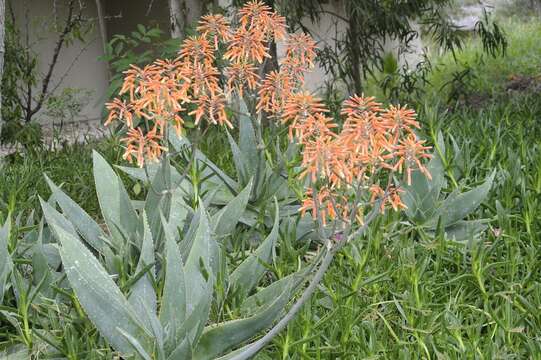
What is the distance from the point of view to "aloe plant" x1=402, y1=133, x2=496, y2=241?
3.49 meters

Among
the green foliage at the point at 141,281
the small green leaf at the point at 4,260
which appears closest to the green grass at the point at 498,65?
the green foliage at the point at 141,281

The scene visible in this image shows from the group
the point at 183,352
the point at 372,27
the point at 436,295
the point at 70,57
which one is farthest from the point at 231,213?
the point at 70,57

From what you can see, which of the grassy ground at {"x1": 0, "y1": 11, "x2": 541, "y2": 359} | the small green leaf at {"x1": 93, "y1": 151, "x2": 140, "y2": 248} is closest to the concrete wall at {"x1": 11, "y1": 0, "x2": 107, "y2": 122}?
the grassy ground at {"x1": 0, "y1": 11, "x2": 541, "y2": 359}

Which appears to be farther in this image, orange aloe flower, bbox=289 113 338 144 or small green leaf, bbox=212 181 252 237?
small green leaf, bbox=212 181 252 237

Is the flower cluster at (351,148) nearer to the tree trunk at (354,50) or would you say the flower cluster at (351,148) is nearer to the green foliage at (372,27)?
the green foliage at (372,27)

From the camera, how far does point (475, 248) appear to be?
2.92m

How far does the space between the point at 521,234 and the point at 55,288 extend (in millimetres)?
1894

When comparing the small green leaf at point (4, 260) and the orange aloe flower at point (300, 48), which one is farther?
the orange aloe flower at point (300, 48)

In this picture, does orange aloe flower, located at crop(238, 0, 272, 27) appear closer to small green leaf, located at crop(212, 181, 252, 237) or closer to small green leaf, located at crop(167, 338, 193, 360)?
small green leaf, located at crop(212, 181, 252, 237)

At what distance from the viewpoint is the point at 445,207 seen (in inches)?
138

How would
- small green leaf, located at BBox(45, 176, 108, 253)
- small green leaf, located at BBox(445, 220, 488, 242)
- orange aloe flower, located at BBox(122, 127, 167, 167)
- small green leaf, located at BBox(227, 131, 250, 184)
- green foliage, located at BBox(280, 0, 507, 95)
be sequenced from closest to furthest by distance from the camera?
orange aloe flower, located at BBox(122, 127, 167, 167) → small green leaf, located at BBox(45, 176, 108, 253) → small green leaf, located at BBox(445, 220, 488, 242) → small green leaf, located at BBox(227, 131, 250, 184) → green foliage, located at BBox(280, 0, 507, 95)

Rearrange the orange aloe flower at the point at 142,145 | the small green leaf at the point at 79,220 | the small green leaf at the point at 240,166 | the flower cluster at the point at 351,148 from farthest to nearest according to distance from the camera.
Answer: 1. the small green leaf at the point at 240,166
2. the small green leaf at the point at 79,220
3. the orange aloe flower at the point at 142,145
4. the flower cluster at the point at 351,148

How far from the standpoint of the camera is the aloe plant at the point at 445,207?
3492 mm

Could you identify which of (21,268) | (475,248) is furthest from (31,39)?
(475,248)
